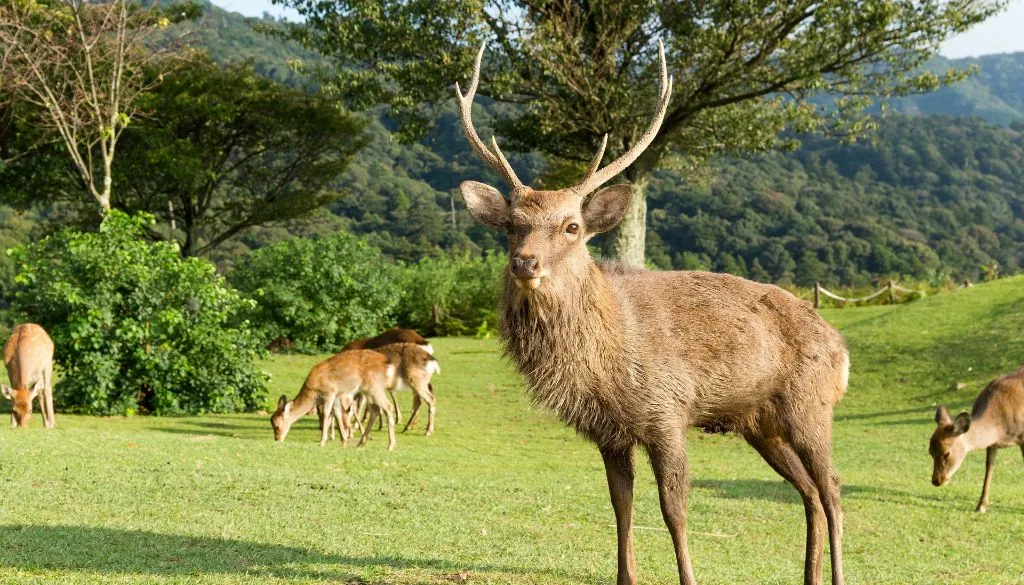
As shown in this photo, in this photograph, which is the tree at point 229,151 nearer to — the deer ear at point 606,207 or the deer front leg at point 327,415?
the deer front leg at point 327,415

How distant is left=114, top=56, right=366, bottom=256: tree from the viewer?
26609 millimetres

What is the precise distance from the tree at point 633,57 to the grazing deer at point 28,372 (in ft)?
25.7

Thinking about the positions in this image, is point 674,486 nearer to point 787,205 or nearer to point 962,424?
point 962,424

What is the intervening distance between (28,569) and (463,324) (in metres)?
23.3

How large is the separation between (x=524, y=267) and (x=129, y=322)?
10.4 meters

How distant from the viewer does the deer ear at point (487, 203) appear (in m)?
5.38

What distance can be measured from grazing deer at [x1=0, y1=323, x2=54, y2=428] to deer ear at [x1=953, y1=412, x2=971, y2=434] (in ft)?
32.7

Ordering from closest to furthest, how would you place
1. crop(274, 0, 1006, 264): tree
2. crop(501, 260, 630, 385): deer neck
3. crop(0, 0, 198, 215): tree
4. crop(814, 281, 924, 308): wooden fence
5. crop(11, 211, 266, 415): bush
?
crop(501, 260, 630, 385): deer neck
crop(11, 211, 266, 415): bush
crop(274, 0, 1006, 264): tree
crop(0, 0, 198, 215): tree
crop(814, 281, 924, 308): wooden fence

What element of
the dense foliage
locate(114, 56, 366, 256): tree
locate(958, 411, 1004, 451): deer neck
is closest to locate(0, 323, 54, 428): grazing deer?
locate(958, 411, 1004, 451): deer neck

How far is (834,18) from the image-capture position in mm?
17219

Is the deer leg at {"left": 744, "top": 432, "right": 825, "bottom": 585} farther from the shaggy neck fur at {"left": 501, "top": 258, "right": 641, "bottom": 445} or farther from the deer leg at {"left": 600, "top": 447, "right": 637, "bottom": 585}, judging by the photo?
the shaggy neck fur at {"left": 501, "top": 258, "right": 641, "bottom": 445}

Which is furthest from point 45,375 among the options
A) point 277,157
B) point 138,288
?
point 277,157

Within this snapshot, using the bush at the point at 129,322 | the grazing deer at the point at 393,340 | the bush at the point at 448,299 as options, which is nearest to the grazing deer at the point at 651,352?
the grazing deer at the point at 393,340

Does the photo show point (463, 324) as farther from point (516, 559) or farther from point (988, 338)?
point (516, 559)
